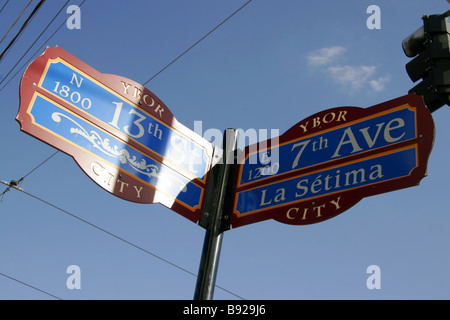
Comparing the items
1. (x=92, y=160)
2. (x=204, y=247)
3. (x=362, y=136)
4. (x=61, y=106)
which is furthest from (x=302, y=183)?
(x=61, y=106)

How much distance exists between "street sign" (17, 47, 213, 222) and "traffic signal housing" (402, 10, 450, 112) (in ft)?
5.39

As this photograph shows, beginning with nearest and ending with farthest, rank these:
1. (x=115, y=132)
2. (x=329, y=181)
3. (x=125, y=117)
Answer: (x=329, y=181) < (x=115, y=132) < (x=125, y=117)

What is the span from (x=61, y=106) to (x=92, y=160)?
40cm

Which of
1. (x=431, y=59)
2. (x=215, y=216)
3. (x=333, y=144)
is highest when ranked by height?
(x=431, y=59)

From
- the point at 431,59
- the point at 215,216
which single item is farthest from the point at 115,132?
the point at 431,59

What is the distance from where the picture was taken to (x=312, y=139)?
3717 mm

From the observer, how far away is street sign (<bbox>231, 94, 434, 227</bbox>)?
3.18 m

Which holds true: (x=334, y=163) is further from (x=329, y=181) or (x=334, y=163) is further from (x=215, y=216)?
(x=215, y=216)

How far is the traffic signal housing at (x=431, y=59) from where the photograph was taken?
3.48 m

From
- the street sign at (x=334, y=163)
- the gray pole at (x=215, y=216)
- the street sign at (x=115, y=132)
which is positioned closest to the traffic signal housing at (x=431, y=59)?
the street sign at (x=334, y=163)

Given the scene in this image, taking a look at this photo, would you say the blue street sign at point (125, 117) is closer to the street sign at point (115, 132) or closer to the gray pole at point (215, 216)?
the street sign at point (115, 132)

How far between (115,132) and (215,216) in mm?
922

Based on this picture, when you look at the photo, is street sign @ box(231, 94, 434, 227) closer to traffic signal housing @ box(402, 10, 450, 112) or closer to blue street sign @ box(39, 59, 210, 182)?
traffic signal housing @ box(402, 10, 450, 112)

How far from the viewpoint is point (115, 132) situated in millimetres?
3551
